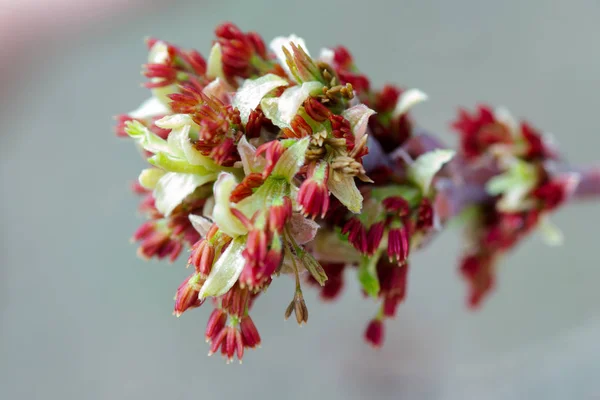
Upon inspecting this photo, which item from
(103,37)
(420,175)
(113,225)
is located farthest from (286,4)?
(420,175)

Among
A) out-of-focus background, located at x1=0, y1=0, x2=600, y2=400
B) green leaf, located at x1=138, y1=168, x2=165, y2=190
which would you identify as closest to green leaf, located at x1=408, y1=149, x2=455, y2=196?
green leaf, located at x1=138, y1=168, x2=165, y2=190

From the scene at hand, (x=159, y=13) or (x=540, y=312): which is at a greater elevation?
(x=159, y=13)

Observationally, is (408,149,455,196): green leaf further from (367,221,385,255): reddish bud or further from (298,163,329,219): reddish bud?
(298,163,329,219): reddish bud

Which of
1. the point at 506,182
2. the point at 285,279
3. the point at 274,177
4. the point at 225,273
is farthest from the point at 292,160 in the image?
the point at 285,279

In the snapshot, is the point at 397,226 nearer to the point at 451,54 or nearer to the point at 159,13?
the point at 451,54

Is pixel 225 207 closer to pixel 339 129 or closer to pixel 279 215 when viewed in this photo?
pixel 279 215

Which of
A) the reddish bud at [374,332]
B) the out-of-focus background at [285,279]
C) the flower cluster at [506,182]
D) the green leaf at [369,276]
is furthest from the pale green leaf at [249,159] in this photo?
the out-of-focus background at [285,279]

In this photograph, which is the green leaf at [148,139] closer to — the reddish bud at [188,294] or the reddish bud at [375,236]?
the reddish bud at [188,294]

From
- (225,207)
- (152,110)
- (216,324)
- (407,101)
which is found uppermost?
(407,101)
